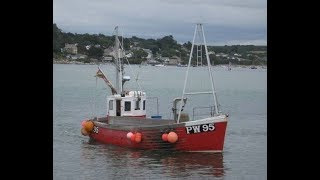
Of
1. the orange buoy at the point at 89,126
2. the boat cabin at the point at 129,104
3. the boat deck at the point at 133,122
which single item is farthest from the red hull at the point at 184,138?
the orange buoy at the point at 89,126

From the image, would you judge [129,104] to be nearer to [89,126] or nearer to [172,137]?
[89,126]

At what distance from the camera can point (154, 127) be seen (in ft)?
75.1

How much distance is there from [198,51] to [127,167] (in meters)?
5.26

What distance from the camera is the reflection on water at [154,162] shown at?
2088 cm

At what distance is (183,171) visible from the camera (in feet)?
69.7

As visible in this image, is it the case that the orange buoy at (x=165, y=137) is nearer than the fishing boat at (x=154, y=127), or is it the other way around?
the fishing boat at (x=154, y=127)

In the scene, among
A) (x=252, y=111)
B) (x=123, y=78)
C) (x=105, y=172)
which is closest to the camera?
(x=105, y=172)

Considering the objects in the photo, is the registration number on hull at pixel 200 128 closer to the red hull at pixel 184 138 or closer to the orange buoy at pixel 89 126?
the red hull at pixel 184 138

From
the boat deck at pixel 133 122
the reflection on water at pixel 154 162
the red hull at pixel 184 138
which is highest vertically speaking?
the boat deck at pixel 133 122

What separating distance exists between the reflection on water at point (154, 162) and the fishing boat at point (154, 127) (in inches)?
11.4
